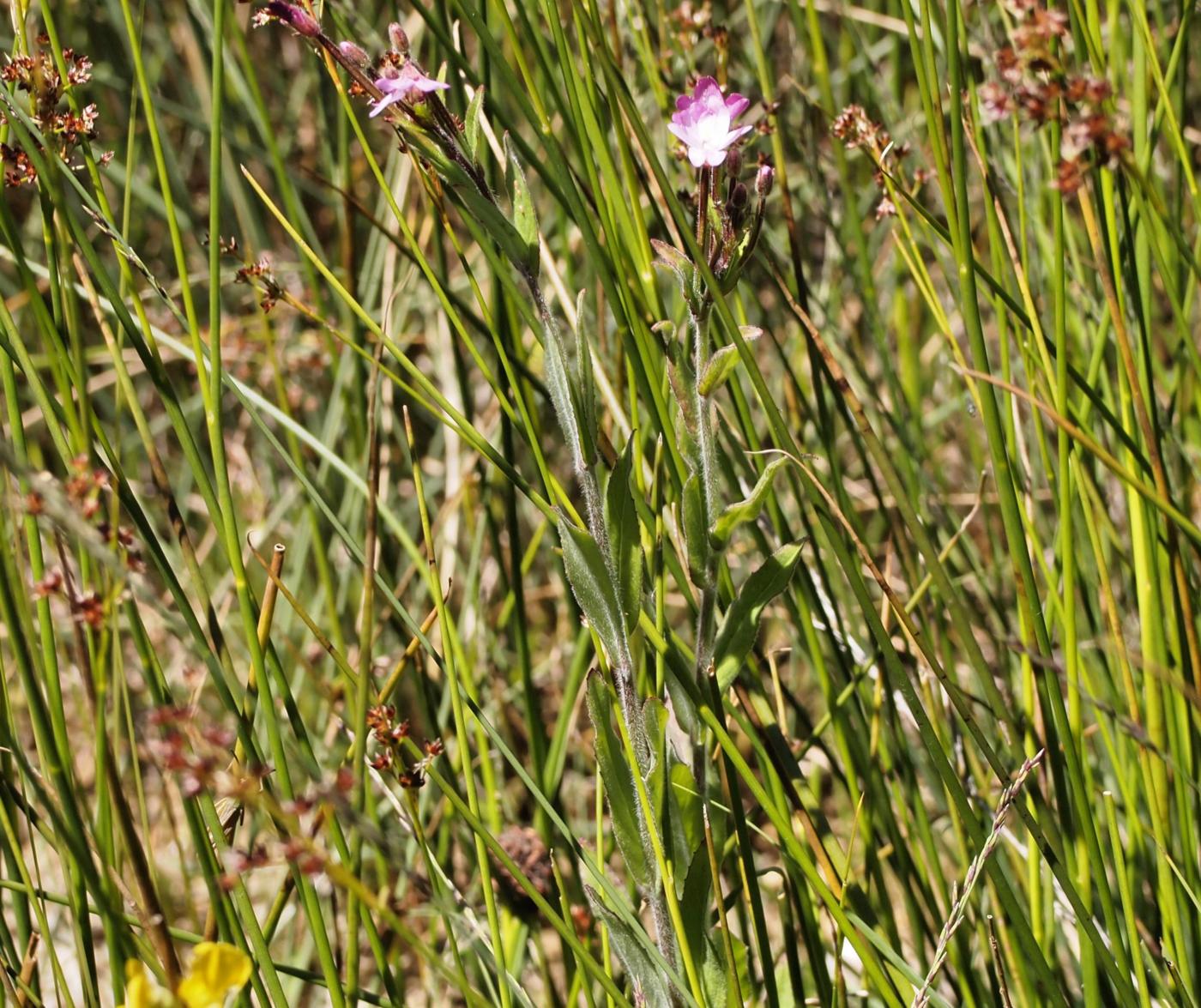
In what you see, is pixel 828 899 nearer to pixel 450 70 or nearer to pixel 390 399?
pixel 450 70

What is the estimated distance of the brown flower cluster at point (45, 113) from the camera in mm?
643

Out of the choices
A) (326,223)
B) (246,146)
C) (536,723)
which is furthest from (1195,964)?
(326,223)

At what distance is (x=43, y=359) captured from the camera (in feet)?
5.70

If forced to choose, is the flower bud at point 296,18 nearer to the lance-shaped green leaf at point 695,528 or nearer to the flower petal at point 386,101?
the flower petal at point 386,101

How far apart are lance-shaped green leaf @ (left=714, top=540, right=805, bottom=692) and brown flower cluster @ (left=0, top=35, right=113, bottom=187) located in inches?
17.7

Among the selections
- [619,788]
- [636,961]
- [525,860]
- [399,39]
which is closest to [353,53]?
[399,39]

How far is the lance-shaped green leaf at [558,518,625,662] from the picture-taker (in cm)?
61

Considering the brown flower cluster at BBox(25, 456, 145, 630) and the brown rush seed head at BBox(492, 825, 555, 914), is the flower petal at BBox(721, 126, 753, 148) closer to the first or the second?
the brown flower cluster at BBox(25, 456, 145, 630)

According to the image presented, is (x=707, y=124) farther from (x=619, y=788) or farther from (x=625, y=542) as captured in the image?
(x=619, y=788)

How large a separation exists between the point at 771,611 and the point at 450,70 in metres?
0.93

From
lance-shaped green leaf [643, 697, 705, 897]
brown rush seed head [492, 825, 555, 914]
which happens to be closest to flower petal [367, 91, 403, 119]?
lance-shaped green leaf [643, 697, 705, 897]

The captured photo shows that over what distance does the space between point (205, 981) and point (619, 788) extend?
28 centimetres

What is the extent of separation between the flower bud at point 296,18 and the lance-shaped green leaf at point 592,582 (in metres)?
0.30

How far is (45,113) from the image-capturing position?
0.65m
